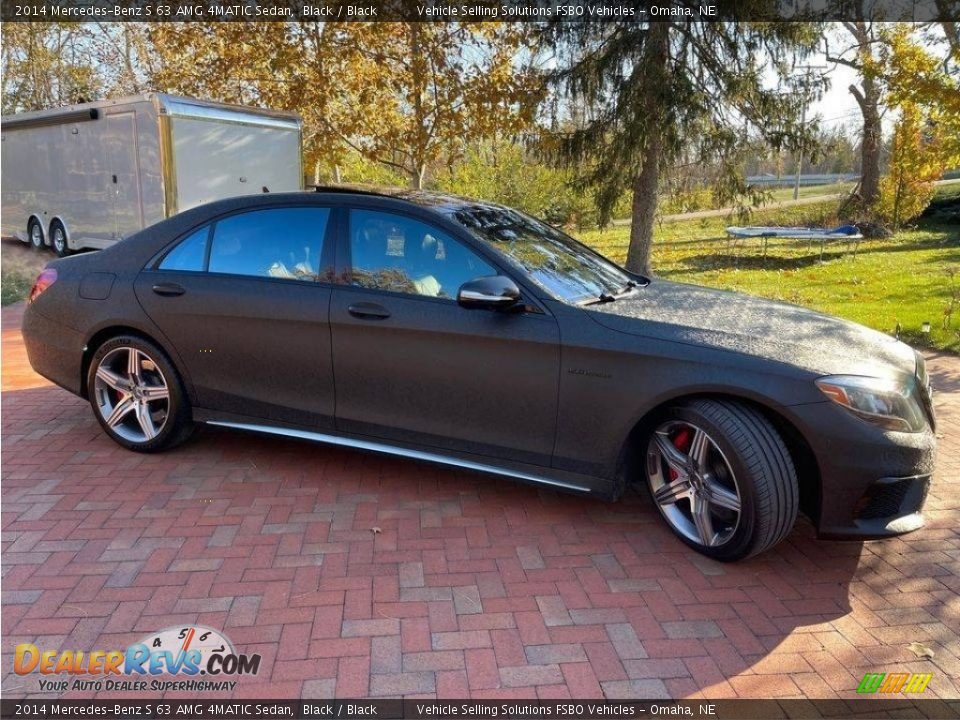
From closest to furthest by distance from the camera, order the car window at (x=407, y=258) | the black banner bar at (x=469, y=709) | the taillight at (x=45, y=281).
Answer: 1. the black banner bar at (x=469, y=709)
2. the car window at (x=407, y=258)
3. the taillight at (x=45, y=281)

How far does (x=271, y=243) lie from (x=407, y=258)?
35.5 inches

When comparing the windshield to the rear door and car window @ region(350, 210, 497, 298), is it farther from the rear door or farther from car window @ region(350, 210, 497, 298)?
the rear door

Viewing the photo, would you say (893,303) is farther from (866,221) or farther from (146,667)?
(866,221)

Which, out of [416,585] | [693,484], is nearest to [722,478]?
[693,484]

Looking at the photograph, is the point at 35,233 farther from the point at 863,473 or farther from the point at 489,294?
the point at 863,473

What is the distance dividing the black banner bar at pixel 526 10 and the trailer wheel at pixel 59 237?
4.30 meters

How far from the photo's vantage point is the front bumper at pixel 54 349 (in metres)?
4.52

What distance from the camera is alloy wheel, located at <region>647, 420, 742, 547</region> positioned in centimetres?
317

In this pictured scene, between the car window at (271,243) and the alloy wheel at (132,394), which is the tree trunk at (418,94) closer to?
the car window at (271,243)

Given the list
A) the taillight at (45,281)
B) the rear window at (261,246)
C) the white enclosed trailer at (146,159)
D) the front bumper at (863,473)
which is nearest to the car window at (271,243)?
the rear window at (261,246)

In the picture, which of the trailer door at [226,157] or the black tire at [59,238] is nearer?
the trailer door at [226,157]

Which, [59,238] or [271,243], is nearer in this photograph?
[271,243]

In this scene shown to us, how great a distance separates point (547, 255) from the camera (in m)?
3.92

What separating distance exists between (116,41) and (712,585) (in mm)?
24831
